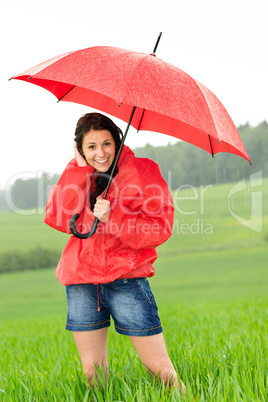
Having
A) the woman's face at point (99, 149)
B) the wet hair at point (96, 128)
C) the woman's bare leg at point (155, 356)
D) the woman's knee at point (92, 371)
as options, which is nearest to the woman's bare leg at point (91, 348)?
the woman's knee at point (92, 371)

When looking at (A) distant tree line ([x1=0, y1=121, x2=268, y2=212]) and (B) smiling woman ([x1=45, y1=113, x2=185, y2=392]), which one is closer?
(B) smiling woman ([x1=45, y1=113, x2=185, y2=392])

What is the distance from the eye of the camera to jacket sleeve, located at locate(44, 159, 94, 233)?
2.82m

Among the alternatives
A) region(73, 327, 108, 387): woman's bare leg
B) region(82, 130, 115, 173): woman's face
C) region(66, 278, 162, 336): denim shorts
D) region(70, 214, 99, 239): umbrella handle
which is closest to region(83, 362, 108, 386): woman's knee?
region(73, 327, 108, 387): woman's bare leg

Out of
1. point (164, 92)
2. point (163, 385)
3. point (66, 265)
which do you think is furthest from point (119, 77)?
point (163, 385)

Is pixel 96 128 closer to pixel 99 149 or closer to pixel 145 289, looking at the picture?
pixel 99 149

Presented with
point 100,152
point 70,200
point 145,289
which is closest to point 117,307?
point 145,289

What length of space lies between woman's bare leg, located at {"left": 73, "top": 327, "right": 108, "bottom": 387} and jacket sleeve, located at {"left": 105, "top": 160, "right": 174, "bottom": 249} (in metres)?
0.62

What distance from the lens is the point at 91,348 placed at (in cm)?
→ 288

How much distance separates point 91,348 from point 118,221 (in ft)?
2.64

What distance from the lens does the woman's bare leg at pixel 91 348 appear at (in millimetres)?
2864

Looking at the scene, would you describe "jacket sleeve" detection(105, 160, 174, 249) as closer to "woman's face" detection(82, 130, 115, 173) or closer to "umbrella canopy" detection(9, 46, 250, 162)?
"woman's face" detection(82, 130, 115, 173)

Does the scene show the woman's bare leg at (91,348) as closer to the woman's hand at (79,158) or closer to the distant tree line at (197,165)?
the woman's hand at (79,158)

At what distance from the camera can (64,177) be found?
2842 mm

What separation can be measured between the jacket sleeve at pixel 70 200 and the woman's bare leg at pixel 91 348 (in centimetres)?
62
